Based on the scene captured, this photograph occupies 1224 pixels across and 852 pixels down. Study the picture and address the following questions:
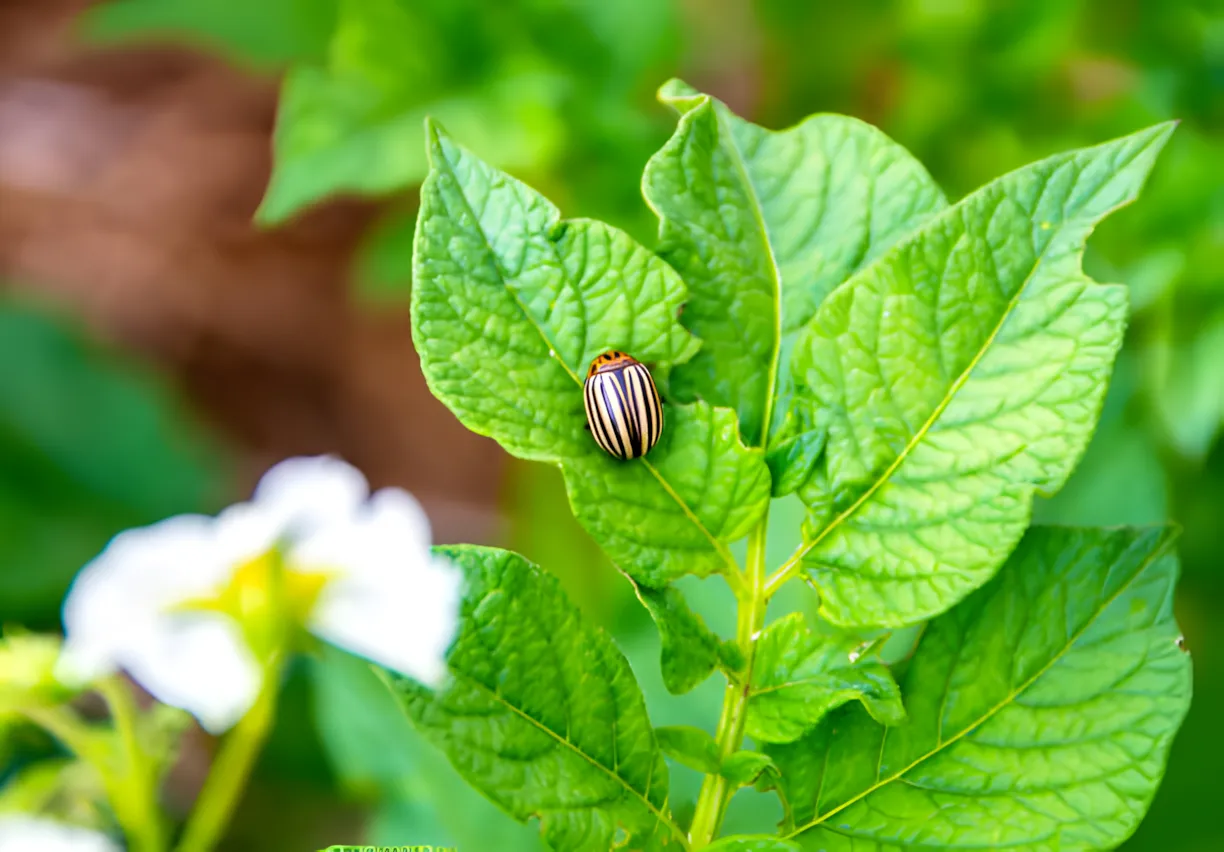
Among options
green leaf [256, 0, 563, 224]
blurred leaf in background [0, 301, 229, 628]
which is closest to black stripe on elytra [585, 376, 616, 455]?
green leaf [256, 0, 563, 224]

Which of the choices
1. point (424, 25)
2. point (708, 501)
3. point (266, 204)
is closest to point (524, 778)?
point (708, 501)

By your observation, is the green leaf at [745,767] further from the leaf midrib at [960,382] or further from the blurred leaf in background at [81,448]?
the blurred leaf in background at [81,448]

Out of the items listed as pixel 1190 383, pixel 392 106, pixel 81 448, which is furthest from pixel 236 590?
pixel 81 448

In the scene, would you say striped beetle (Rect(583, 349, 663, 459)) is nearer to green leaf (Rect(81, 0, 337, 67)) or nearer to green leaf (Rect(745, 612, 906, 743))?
green leaf (Rect(745, 612, 906, 743))

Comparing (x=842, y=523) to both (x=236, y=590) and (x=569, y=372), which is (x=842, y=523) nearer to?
(x=569, y=372)

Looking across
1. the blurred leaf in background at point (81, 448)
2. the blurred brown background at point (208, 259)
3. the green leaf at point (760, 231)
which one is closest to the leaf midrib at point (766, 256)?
the green leaf at point (760, 231)
